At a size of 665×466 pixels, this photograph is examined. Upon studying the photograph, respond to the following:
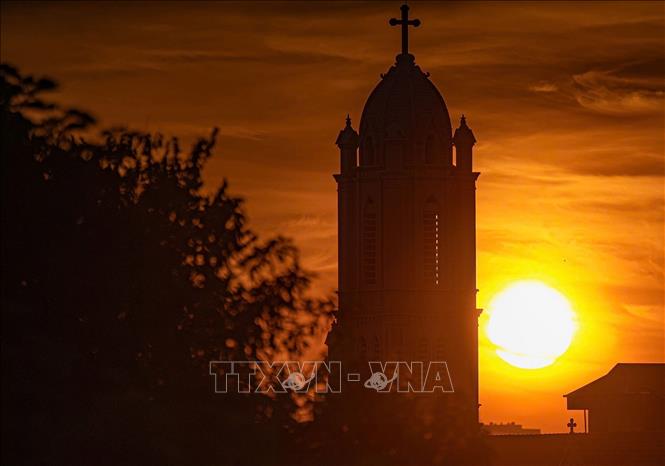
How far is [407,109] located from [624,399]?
64.9 ft

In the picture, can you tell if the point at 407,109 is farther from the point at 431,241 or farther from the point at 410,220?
the point at 431,241

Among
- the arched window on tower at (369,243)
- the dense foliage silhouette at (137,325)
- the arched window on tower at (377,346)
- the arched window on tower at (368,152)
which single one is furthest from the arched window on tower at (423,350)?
the dense foliage silhouette at (137,325)

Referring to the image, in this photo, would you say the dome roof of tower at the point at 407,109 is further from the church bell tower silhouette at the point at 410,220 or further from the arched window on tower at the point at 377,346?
the arched window on tower at the point at 377,346

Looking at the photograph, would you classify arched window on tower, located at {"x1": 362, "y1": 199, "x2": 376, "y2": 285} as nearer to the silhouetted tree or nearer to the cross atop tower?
the cross atop tower

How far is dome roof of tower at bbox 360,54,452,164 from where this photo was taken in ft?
379

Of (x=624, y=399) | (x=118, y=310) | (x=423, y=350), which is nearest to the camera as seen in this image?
(x=118, y=310)

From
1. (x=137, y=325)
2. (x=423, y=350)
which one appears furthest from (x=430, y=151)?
(x=137, y=325)

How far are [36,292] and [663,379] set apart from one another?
8319 cm

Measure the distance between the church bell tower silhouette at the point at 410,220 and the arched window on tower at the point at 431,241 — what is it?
0.05m

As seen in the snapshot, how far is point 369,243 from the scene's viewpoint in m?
118

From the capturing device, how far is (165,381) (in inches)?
1572

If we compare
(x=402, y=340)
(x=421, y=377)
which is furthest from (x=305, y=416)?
(x=402, y=340)

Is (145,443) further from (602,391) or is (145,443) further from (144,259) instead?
(602,391)

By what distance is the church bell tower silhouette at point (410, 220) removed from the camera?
380 ft
